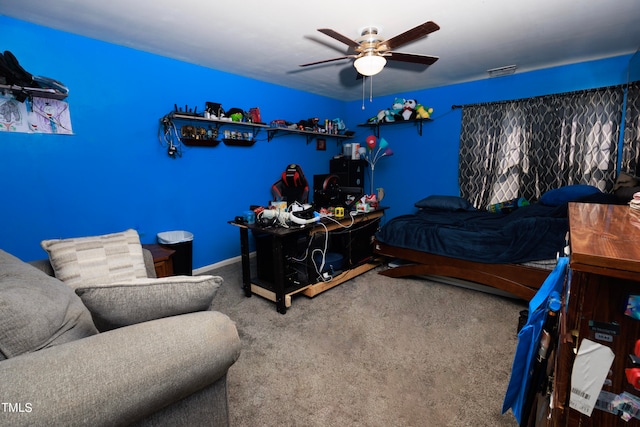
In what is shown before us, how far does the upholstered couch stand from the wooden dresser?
93cm

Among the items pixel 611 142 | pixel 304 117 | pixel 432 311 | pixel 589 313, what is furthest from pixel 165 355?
pixel 611 142

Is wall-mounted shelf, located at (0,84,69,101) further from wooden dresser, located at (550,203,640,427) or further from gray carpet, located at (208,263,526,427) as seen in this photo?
wooden dresser, located at (550,203,640,427)

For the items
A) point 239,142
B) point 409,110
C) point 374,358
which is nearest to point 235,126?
point 239,142

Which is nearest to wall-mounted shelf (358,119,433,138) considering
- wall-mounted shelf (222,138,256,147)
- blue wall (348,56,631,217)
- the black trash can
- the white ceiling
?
blue wall (348,56,631,217)

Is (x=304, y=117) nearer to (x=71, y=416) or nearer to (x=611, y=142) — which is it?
(x=611, y=142)

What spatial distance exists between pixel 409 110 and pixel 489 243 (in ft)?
7.93

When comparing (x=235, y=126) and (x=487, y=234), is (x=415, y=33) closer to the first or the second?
(x=487, y=234)

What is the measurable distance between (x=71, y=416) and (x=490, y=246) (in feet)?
9.60

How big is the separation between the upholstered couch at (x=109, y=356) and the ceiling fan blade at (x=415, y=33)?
193cm

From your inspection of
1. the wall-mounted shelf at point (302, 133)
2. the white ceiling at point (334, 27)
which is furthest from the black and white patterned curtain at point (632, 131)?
the wall-mounted shelf at point (302, 133)

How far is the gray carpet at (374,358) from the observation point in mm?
1477

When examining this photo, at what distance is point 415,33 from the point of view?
1940 mm

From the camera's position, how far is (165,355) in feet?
2.76

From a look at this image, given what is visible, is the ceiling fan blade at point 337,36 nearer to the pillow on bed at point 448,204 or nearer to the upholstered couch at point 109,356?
the upholstered couch at point 109,356
